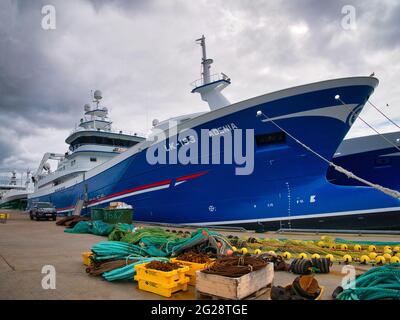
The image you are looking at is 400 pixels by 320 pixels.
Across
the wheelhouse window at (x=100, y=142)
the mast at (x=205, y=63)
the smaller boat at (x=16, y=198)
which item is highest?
the mast at (x=205, y=63)

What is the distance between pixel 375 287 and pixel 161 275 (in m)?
2.39

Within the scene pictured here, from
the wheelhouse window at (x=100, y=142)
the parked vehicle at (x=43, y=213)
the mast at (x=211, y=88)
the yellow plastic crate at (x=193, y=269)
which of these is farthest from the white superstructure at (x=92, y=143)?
the yellow plastic crate at (x=193, y=269)

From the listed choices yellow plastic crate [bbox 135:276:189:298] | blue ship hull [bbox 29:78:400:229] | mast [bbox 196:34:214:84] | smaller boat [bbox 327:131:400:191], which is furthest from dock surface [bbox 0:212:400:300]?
mast [bbox 196:34:214:84]

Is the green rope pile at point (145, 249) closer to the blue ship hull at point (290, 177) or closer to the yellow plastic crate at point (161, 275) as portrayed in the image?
the yellow plastic crate at point (161, 275)

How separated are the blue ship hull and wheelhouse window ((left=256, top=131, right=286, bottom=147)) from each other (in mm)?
123

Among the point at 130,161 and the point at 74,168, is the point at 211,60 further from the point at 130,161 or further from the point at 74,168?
the point at 74,168

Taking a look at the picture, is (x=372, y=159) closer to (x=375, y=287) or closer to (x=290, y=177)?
(x=290, y=177)

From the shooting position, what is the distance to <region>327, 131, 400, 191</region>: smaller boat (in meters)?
11.3

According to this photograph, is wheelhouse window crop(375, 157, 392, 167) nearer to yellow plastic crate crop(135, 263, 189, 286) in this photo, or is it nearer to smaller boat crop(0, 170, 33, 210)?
yellow plastic crate crop(135, 263, 189, 286)

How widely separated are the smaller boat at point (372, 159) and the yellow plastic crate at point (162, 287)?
35.5 ft

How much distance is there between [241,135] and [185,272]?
21.7 feet

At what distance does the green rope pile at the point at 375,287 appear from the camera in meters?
2.93
